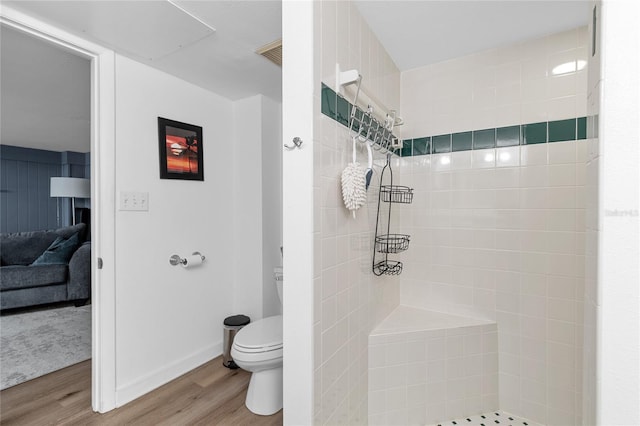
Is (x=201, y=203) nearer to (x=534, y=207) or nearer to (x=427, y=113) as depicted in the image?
(x=427, y=113)

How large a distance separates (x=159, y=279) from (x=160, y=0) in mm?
1594

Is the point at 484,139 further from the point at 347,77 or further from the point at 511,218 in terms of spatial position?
the point at 347,77

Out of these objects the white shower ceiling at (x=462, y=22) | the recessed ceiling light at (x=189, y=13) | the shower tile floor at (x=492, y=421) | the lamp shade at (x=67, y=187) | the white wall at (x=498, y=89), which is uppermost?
the white shower ceiling at (x=462, y=22)

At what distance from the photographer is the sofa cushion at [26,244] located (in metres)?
3.87

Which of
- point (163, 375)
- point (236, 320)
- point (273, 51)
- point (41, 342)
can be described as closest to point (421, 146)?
point (273, 51)

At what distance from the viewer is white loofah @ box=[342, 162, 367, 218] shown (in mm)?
1340

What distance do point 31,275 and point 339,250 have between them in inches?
162

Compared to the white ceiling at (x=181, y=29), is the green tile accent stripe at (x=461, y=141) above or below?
below

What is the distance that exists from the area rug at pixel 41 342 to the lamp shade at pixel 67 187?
206cm

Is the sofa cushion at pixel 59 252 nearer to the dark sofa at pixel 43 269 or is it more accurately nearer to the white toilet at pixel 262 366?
the dark sofa at pixel 43 269

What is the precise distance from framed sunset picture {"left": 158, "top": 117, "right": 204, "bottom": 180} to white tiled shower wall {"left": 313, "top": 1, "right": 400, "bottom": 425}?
1.32 meters

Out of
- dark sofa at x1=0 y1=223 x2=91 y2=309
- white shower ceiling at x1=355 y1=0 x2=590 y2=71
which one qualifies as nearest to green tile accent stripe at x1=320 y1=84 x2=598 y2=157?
white shower ceiling at x1=355 y1=0 x2=590 y2=71

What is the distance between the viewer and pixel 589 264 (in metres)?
0.71

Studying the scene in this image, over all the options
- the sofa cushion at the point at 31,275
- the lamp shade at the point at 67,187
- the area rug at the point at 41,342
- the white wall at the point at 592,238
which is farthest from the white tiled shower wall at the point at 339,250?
the lamp shade at the point at 67,187
